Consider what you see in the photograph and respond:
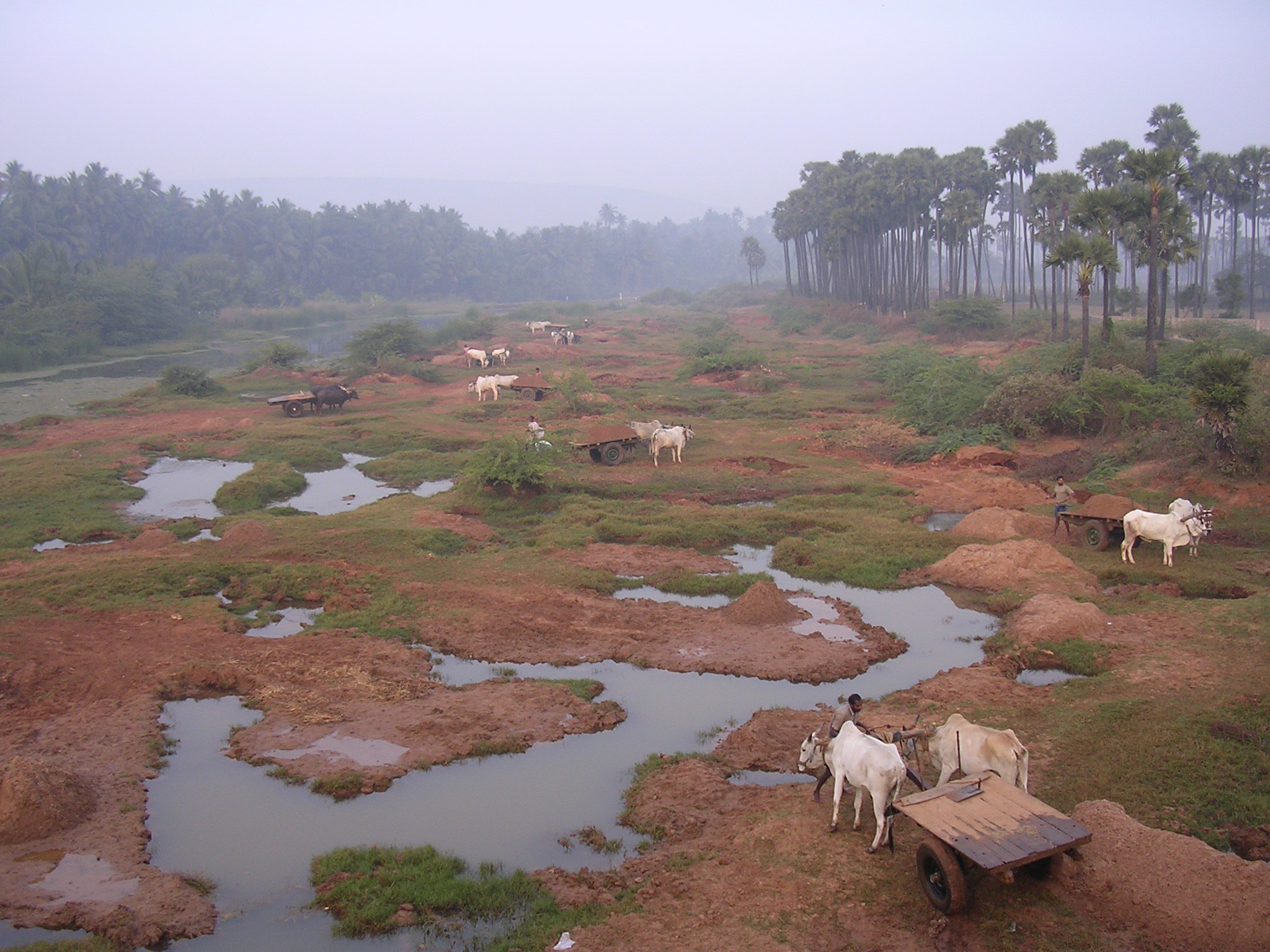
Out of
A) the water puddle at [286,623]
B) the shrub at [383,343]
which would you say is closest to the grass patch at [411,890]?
the water puddle at [286,623]

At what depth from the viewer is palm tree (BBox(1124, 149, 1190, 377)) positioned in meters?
27.8

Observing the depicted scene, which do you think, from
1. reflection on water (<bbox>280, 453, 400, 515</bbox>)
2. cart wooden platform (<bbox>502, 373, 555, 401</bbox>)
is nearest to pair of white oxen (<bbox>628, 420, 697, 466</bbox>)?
reflection on water (<bbox>280, 453, 400, 515</bbox>)

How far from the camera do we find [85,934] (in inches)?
296

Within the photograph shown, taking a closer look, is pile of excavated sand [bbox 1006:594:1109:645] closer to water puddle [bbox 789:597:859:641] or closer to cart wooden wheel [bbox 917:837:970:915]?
water puddle [bbox 789:597:859:641]

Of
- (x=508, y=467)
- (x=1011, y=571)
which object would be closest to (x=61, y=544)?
(x=508, y=467)

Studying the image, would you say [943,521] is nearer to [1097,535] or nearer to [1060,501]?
[1060,501]

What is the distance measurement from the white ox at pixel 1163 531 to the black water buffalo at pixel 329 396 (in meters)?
29.4

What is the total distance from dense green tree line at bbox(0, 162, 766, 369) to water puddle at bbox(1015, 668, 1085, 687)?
57.2 meters

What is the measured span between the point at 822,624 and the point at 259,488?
1571 centimetres

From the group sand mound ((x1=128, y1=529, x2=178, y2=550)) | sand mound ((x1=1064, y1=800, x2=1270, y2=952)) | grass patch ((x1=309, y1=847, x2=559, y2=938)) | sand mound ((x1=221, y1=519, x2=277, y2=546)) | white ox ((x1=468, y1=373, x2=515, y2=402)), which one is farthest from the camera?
white ox ((x1=468, y1=373, x2=515, y2=402))

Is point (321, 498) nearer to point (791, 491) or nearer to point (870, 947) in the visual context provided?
point (791, 491)

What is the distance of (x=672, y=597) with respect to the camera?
1612cm

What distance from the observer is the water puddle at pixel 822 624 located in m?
14.1

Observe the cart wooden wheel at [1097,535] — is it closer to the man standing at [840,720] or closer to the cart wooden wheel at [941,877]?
the man standing at [840,720]
